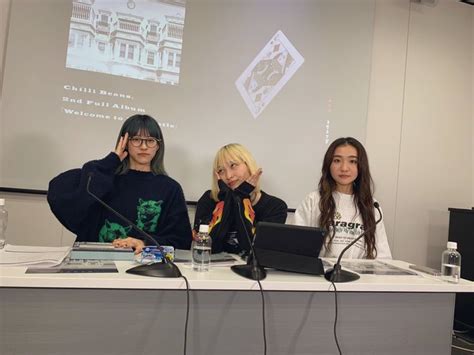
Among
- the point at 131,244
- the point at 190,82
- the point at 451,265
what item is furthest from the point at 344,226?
the point at 190,82

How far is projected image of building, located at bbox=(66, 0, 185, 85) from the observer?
210cm

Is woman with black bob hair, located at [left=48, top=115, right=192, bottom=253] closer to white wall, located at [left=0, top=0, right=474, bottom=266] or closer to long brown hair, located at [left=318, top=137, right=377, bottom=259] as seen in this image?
long brown hair, located at [left=318, top=137, right=377, bottom=259]

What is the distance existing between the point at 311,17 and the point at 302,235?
1949 millimetres

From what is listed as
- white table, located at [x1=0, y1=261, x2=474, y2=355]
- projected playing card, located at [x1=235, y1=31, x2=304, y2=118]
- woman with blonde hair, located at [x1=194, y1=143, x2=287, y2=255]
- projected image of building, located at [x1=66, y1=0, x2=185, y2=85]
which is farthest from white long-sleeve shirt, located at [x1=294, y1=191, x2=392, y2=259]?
projected image of building, located at [x1=66, y1=0, x2=185, y2=85]

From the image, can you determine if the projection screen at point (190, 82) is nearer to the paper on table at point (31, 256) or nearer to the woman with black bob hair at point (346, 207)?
the woman with black bob hair at point (346, 207)

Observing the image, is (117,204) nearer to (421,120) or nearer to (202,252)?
(202,252)

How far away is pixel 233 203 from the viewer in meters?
1.63

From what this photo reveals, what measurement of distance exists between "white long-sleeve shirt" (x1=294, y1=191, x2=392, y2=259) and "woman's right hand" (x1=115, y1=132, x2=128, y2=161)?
0.97 m

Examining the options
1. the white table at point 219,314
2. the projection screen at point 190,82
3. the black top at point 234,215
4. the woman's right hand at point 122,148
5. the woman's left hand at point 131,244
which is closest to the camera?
the white table at point 219,314

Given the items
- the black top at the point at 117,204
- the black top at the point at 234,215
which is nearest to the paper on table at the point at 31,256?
the black top at the point at 117,204

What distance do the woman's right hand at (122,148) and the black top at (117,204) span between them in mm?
70

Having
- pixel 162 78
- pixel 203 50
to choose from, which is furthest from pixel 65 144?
pixel 203 50

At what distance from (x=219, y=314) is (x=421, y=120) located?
2467 mm

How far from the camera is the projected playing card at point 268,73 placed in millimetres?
2430
